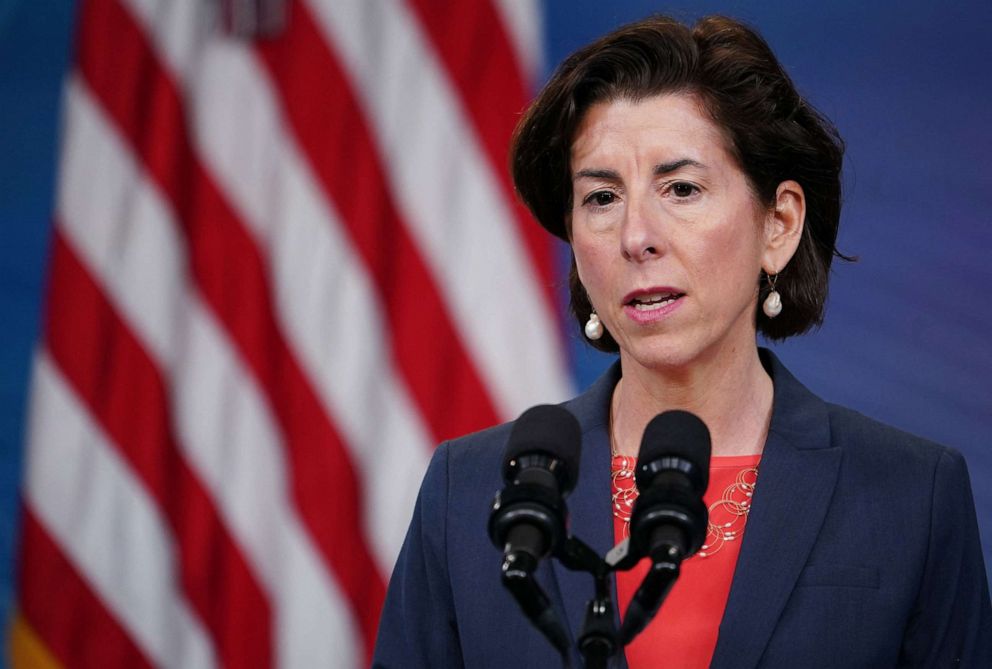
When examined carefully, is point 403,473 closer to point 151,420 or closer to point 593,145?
point 151,420

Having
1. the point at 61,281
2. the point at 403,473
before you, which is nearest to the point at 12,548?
the point at 61,281

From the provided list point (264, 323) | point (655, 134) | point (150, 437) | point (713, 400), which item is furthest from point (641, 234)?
point (150, 437)

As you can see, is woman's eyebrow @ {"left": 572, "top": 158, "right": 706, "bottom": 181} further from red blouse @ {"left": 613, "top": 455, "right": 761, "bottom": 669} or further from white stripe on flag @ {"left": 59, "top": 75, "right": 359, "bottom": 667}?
white stripe on flag @ {"left": 59, "top": 75, "right": 359, "bottom": 667}

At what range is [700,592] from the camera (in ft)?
5.48

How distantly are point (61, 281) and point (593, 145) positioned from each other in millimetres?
1748

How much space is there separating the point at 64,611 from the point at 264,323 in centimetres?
81

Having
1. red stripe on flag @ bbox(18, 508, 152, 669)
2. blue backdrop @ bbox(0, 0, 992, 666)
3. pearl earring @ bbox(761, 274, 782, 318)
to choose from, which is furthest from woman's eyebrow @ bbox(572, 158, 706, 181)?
red stripe on flag @ bbox(18, 508, 152, 669)

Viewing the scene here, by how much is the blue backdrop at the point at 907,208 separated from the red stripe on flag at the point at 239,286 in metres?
1.06

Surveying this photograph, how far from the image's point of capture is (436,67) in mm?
3086

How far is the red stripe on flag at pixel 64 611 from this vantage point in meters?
3.07

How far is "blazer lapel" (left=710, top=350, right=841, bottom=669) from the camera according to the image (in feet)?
5.06

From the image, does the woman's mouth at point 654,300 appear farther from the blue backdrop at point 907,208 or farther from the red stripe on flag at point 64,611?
the red stripe on flag at point 64,611

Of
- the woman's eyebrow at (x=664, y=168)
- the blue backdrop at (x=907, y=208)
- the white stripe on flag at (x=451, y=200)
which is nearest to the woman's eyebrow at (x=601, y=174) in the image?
the woman's eyebrow at (x=664, y=168)

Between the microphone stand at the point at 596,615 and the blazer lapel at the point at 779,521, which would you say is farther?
the blazer lapel at the point at 779,521
